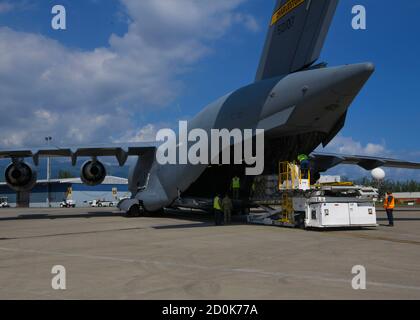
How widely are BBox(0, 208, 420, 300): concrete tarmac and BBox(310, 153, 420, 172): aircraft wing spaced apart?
9.08 metres

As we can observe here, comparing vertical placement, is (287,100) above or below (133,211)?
above

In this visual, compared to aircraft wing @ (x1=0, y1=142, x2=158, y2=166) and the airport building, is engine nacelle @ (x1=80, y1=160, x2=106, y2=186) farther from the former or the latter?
the airport building

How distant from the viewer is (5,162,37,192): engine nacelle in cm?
2052

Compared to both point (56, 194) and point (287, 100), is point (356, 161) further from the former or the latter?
point (56, 194)

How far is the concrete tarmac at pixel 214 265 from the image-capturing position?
16.6ft

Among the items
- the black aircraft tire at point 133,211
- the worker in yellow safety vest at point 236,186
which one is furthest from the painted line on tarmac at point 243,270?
the black aircraft tire at point 133,211

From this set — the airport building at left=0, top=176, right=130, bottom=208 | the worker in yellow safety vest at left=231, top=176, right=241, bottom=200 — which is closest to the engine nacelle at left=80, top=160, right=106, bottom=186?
the worker in yellow safety vest at left=231, top=176, right=241, bottom=200

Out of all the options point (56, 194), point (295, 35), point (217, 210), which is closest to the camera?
point (295, 35)

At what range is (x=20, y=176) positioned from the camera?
67.7ft

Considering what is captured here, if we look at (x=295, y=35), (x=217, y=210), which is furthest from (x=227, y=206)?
(x=295, y=35)

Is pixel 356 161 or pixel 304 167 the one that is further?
pixel 356 161

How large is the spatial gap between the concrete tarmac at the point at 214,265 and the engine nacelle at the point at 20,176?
997 centimetres

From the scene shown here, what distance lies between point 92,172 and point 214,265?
16297mm

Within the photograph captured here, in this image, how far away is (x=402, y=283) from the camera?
5488 mm
